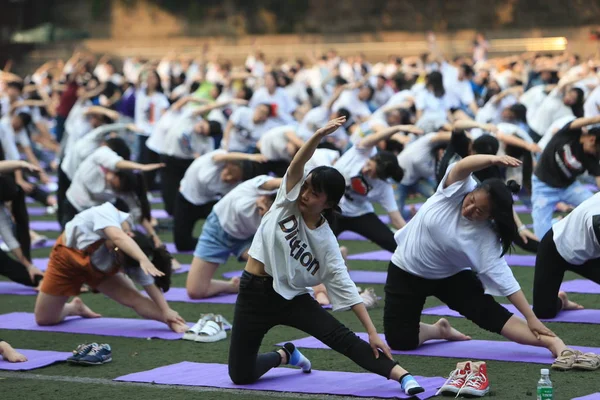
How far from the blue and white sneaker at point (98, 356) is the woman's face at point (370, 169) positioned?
2.76 metres

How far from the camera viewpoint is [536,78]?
17.7 meters

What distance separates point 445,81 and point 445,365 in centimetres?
1245

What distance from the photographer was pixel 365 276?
345 inches

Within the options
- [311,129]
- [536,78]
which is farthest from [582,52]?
[311,129]

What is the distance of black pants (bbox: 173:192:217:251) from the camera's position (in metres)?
9.96

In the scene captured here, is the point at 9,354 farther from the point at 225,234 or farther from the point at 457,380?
the point at 457,380

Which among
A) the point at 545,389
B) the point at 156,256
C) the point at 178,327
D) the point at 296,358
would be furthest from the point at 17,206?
the point at 545,389

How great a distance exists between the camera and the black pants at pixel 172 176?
11.8 m

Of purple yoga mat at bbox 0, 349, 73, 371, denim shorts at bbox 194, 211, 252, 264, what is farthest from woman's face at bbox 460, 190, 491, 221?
denim shorts at bbox 194, 211, 252, 264

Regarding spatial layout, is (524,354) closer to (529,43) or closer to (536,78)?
(536,78)

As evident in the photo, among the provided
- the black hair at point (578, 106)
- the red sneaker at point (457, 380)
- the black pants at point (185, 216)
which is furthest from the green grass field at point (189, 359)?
the black hair at point (578, 106)

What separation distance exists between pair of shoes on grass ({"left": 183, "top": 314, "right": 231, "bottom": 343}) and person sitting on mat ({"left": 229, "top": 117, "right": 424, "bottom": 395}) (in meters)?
1.20

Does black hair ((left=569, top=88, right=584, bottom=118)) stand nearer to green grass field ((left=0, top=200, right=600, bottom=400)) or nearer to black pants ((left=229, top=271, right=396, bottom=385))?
green grass field ((left=0, top=200, right=600, bottom=400))

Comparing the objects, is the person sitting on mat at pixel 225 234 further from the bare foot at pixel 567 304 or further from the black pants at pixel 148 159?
the black pants at pixel 148 159
